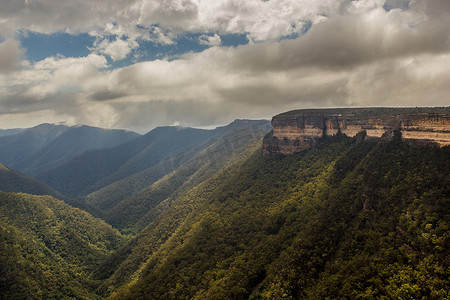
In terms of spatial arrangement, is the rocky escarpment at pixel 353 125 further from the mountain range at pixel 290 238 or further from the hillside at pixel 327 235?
the hillside at pixel 327 235

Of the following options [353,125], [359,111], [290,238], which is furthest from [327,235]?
[359,111]

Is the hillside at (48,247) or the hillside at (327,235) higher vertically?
the hillside at (327,235)

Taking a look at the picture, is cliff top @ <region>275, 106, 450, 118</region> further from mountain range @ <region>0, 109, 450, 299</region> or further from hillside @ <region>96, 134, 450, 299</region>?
hillside @ <region>96, 134, 450, 299</region>

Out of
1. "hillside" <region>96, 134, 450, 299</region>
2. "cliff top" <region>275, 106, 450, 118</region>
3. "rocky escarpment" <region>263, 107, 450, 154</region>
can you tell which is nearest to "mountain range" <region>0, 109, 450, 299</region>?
"hillside" <region>96, 134, 450, 299</region>

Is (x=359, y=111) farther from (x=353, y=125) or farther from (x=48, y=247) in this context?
(x=48, y=247)

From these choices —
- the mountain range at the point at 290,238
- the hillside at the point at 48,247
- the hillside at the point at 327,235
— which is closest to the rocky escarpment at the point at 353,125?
the mountain range at the point at 290,238
